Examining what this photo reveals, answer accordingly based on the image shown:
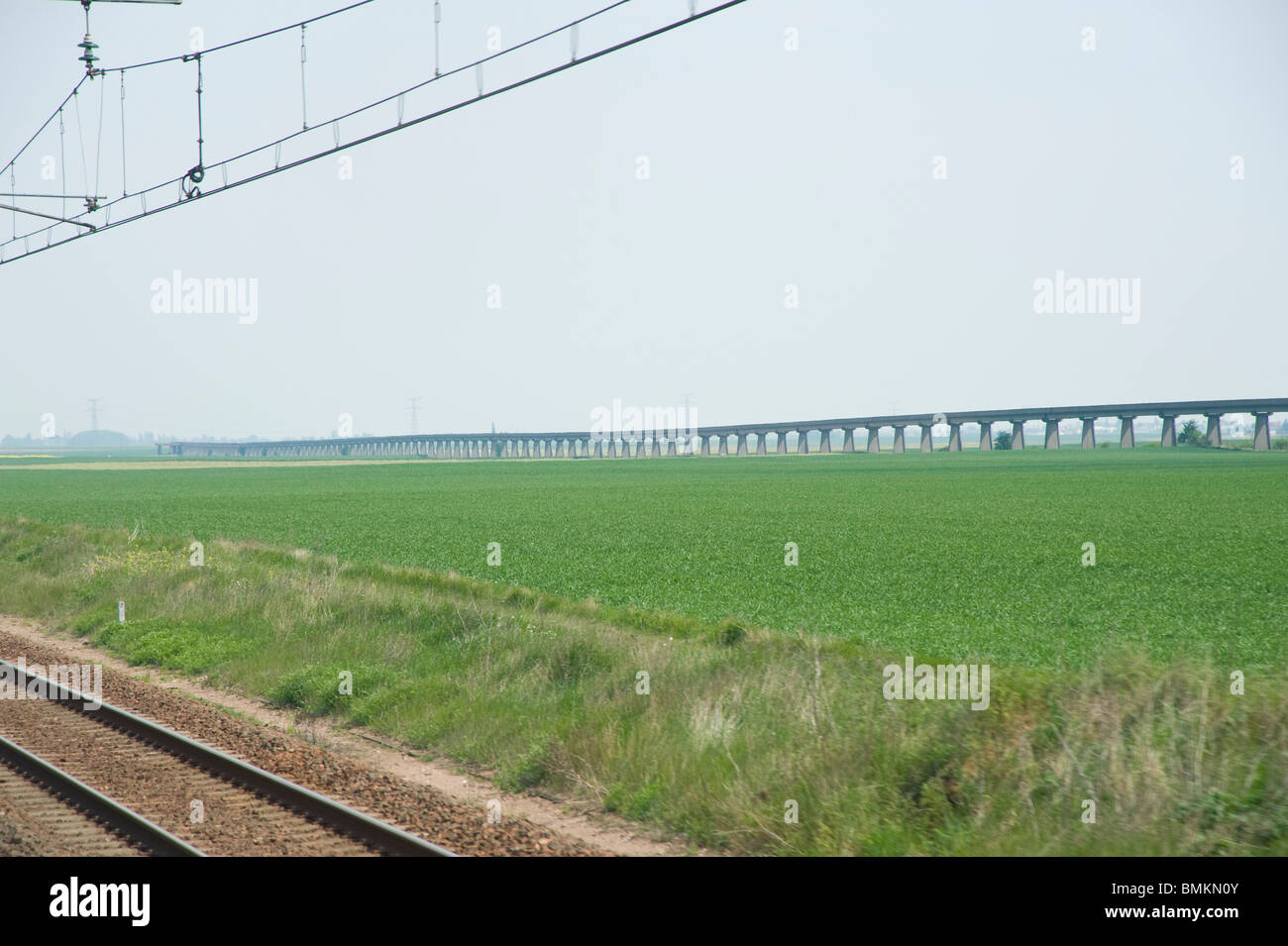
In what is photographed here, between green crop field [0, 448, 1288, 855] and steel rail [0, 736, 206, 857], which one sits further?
steel rail [0, 736, 206, 857]

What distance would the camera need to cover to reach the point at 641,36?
36.3ft

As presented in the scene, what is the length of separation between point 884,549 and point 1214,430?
13312 cm

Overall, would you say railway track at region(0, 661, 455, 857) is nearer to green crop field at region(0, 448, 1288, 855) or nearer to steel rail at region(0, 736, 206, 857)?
steel rail at region(0, 736, 206, 857)

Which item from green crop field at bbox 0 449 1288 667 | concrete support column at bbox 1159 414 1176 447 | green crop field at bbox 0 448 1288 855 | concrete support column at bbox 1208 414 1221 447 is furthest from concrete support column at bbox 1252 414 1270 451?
green crop field at bbox 0 448 1288 855

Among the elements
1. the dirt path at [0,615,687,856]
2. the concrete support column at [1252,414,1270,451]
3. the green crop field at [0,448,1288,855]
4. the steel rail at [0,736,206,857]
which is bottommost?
the dirt path at [0,615,687,856]

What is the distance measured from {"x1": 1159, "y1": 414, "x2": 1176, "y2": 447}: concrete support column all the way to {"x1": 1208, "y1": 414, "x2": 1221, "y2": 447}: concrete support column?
4.78 m

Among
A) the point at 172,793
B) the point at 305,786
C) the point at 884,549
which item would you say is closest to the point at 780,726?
the point at 305,786

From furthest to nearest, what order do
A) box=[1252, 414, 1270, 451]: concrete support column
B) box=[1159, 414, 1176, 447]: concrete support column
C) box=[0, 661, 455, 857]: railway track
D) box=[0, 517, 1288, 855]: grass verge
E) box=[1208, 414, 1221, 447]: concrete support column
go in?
box=[1159, 414, 1176, 447]: concrete support column, box=[1208, 414, 1221, 447]: concrete support column, box=[1252, 414, 1270, 451]: concrete support column, box=[0, 661, 455, 857]: railway track, box=[0, 517, 1288, 855]: grass verge

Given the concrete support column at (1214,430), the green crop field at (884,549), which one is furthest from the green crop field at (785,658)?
the concrete support column at (1214,430)

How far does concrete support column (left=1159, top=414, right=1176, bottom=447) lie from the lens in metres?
145

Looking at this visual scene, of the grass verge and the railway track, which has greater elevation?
the grass verge

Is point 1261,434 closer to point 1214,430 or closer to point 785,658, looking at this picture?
point 1214,430
